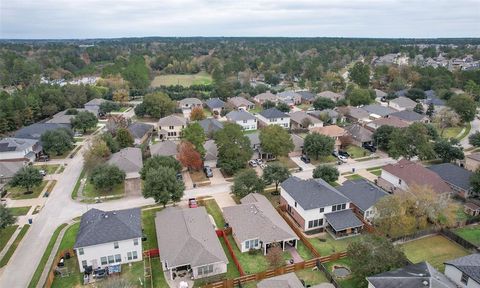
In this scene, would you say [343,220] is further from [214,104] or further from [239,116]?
[214,104]

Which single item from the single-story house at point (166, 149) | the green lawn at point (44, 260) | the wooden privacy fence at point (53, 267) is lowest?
the green lawn at point (44, 260)

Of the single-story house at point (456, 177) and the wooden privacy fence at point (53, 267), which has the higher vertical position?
the single-story house at point (456, 177)

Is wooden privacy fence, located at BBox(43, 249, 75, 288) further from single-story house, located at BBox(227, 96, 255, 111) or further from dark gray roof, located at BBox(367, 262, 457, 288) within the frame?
single-story house, located at BBox(227, 96, 255, 111)

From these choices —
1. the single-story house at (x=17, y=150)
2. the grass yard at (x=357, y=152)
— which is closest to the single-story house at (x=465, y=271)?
the grass yard at (x=357, y=152)

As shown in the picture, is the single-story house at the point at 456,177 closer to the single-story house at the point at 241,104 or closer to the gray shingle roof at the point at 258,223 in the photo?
the gray shingle roof at the point at 258,223

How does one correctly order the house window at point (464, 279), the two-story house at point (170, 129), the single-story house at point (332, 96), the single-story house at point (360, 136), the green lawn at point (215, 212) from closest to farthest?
the house window at point (464, 279), the green lawn at point (215, 212), the single-story house at point (360, 136), the two-story house at point (170, 129), the single-story house at point (332, 96)

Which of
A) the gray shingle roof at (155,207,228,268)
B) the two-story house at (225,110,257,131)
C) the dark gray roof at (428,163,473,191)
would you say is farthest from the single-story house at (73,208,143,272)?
the two-story house at (225,110,257,131)
